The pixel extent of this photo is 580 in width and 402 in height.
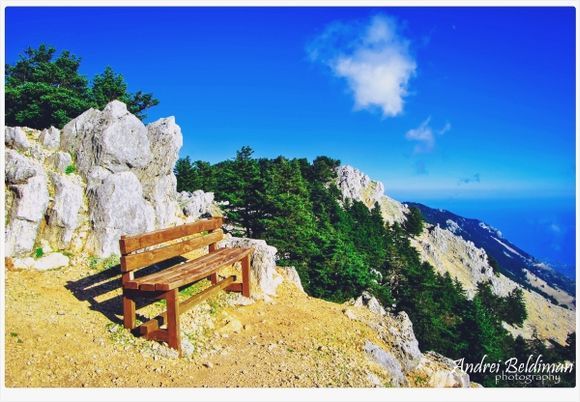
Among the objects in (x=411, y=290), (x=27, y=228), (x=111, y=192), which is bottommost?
(x=411, y=290)

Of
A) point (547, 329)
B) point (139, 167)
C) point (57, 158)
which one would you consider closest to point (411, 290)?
point (139, 167)

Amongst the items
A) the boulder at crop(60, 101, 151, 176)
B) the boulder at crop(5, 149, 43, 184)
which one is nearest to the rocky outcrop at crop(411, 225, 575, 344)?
the boulder at crop(60, 101, 151, 176)

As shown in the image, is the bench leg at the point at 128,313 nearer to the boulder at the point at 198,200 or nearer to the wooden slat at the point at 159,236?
the wooden slat at the point at 159,236

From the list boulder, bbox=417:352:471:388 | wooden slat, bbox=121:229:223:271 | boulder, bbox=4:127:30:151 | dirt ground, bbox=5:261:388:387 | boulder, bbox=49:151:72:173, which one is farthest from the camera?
boulder, bbox=49:151:72:173

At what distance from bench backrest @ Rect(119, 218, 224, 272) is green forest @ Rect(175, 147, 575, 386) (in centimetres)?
873

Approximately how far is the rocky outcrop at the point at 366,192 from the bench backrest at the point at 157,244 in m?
67.7

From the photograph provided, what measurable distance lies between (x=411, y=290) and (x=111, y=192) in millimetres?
30874

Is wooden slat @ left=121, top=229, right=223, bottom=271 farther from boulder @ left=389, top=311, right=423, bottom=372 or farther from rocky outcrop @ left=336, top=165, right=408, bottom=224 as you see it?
rocky outcrop @ left=336, top=165, right=408, bottom=224

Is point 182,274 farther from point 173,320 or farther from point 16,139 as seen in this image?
point 16,139

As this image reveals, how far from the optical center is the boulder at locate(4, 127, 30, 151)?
38.6 ft

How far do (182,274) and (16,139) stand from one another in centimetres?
851

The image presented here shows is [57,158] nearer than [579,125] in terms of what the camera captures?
No

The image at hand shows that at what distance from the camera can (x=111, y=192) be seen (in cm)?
1187
